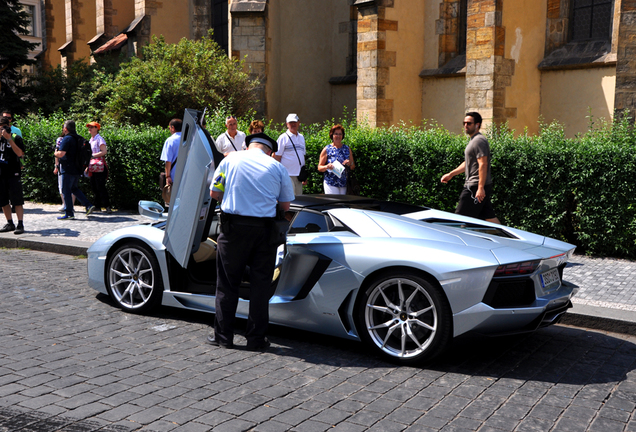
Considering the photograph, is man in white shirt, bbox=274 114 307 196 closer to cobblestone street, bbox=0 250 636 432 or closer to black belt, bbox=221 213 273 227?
cobblestone street, bbox=0 250 636 432

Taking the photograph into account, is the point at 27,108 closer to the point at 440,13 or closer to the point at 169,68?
the point at 169,68

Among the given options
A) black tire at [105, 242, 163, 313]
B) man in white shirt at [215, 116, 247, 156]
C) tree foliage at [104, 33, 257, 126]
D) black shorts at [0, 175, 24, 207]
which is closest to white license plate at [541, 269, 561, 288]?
black tire at [105, 242, 163, 313]

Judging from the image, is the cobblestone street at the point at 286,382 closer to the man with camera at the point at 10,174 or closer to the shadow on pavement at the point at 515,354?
the shadow on pavement at the point at 515,354

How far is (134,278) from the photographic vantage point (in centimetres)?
586

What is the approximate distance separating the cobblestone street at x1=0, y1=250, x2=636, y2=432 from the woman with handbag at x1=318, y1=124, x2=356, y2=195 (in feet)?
12.9

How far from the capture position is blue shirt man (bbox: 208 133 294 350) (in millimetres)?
4824

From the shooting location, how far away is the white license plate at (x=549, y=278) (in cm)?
457

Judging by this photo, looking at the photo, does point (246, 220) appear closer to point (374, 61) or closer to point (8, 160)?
point (8, 160)

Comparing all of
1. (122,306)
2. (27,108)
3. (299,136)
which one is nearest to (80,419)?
(122,306)

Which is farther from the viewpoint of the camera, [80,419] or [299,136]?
[299,136]

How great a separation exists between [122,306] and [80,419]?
2464 millimetres

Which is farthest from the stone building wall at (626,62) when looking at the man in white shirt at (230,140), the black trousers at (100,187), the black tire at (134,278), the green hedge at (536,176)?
the black trousers at (100,187)

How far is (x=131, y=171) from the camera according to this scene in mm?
12938

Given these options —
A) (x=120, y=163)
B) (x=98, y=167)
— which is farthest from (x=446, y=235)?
(x=120, y=163)
